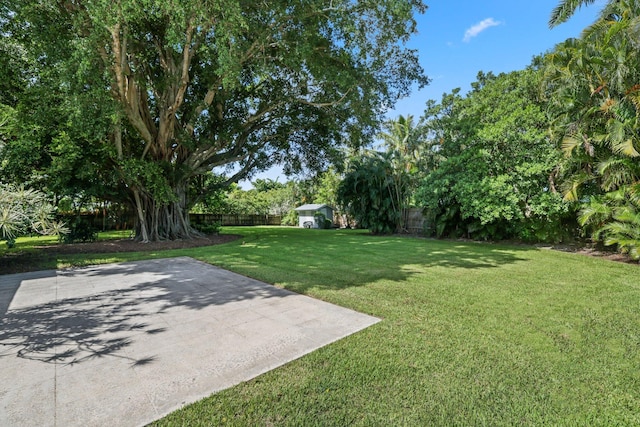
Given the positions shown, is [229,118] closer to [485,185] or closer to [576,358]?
[485,185]

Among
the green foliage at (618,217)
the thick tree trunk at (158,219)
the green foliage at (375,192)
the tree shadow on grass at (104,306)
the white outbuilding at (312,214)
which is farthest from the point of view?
the white outbuilding at (312,214)

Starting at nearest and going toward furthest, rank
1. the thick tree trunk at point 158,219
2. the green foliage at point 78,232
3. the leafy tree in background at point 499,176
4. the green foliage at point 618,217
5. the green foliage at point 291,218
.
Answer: the green foliage at point 618,217, the leafy tree in background at point 499,176, the green foliage at point 78,232, the thick tree trunk at point 158,219, the green foliage at point 291,218

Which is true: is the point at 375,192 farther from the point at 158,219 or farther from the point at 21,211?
the point at 21,211

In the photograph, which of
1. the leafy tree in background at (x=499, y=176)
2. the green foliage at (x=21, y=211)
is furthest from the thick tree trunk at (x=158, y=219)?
the leafy tree in background at (x=499, y=176)

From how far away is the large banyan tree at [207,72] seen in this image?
655 cm

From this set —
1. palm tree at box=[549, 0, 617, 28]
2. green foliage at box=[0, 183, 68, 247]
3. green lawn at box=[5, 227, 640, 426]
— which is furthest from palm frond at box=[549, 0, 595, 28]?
green foliage at box=[0, 183, 68, 247]

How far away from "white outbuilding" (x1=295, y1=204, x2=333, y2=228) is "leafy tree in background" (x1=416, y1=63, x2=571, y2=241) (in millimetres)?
11876

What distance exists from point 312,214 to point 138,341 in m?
20.6

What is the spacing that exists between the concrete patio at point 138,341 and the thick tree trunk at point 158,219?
5.83m

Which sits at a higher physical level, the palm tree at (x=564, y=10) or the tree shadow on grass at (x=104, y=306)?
the palm tree at (x=564, y=10)

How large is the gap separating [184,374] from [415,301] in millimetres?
2811

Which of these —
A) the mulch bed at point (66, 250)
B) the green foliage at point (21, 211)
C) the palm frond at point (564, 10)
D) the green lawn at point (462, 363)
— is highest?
the palm frond at point (564, 10)

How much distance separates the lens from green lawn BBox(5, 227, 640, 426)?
182cm

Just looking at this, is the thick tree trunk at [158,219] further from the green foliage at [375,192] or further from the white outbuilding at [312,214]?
the white outbuilding at [312,214]
